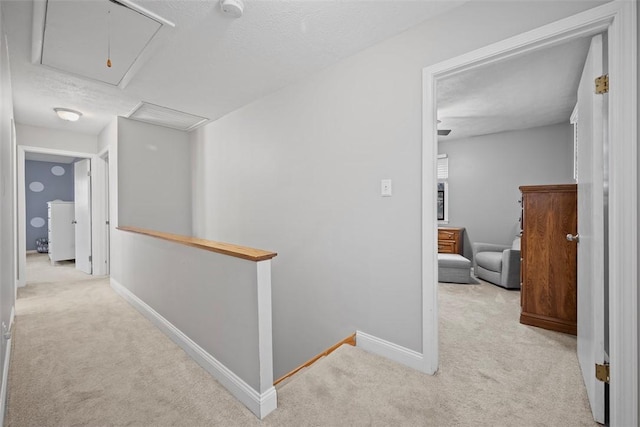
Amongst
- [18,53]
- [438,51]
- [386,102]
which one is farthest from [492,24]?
[18,53]

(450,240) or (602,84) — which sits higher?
(602,84)

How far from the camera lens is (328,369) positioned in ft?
6.08

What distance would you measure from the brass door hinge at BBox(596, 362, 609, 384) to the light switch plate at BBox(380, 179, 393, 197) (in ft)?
4.60

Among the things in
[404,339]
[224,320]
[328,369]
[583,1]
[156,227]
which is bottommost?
[328,369]

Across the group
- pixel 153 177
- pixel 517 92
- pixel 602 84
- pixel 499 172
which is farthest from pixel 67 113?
pixel 499 172

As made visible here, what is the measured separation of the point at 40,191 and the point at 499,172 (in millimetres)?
10142

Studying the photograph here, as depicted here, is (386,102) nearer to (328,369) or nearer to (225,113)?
(328,369)

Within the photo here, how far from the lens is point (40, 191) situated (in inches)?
275

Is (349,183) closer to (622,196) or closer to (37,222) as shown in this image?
(622,196)

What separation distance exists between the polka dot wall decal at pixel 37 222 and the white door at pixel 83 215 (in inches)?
121

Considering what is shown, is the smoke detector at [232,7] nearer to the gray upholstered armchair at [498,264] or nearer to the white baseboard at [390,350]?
the white baseboard at [390,350]

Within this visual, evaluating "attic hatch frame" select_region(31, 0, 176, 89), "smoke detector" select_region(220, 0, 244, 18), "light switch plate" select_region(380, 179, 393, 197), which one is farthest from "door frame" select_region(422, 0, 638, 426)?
"attic hatch frame" select_region(31, 0, 176, 89)

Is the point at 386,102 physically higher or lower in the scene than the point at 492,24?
lower

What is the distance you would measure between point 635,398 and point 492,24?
1.95m
